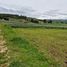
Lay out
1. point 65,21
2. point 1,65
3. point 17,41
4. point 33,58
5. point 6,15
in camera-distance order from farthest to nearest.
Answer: point 65,21
point 6,15
point 17,41
point 33,58
point 1,65

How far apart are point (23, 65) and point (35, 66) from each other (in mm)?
447

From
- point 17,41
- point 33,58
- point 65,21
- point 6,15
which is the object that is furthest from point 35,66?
point 65,21

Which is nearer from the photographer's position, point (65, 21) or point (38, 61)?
point (38, 61)

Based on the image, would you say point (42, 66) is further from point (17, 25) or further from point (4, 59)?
point (17, 25)

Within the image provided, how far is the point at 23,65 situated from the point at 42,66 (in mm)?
608

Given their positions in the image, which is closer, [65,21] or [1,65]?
[1,65]

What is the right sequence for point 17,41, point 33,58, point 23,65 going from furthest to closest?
point 17,41 → point 33,58 → point 23,65

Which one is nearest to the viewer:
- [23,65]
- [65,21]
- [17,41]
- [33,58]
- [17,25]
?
[23,65]

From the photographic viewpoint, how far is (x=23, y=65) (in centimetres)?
677

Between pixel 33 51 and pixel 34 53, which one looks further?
pixel 33 51

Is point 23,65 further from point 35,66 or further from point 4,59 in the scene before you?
point 4,59

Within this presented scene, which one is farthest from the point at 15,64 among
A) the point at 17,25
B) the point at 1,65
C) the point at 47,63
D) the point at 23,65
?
the point at 17,25

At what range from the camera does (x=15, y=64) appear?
679 centimetres

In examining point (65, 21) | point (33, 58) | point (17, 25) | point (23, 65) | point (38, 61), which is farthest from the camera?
point (65, 21)
